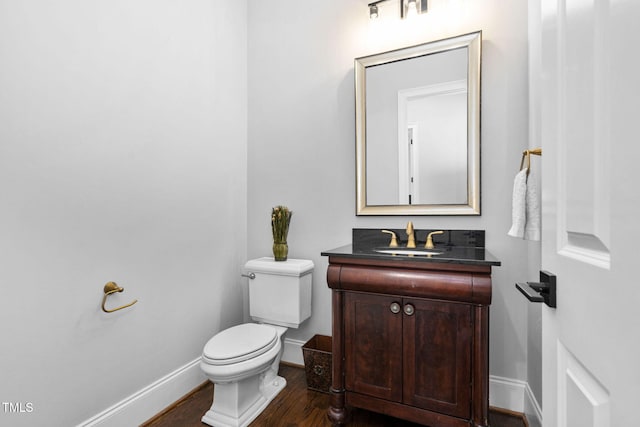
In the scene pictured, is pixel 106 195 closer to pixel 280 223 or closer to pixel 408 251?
pixel 280 223

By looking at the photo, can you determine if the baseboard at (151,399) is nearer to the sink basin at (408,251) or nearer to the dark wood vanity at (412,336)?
the dark wood vanity at (412,336)

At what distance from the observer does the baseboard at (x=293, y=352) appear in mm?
2229

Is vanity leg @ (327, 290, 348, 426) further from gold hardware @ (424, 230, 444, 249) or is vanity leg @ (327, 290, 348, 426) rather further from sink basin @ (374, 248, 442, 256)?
gold hardware @ (424, 230, 444, 249)

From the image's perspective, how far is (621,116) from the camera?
43cm

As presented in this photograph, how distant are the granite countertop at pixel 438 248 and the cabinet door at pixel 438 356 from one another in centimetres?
20

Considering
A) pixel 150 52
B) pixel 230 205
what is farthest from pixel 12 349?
pixel 150 52

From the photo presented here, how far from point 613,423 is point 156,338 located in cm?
189

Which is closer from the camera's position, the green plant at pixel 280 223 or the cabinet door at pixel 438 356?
the cabinet door at pixel 438 356

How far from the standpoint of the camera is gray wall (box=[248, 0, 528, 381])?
1.68 m

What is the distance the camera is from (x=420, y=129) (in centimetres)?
187

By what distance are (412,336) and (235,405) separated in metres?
1.00

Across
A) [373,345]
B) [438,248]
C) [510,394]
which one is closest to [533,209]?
[438,248]

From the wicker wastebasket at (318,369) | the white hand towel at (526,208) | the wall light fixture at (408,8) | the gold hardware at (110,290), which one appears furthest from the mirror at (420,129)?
the gold hardware at (110,290)

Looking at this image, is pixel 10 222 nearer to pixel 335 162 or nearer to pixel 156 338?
pixel 156 338
